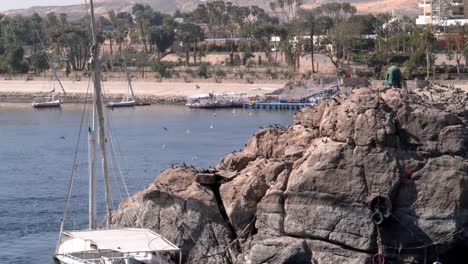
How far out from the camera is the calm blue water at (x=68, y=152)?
142ft

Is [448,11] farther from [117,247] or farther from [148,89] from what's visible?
[117,247]

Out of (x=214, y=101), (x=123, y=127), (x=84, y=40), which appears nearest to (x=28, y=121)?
(x=123, y=127)

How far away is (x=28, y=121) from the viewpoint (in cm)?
10838

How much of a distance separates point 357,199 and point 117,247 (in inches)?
222

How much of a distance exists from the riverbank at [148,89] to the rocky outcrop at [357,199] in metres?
96.5

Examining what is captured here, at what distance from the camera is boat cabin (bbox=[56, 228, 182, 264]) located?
27.9 metres

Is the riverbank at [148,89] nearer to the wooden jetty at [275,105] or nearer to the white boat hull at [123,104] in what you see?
the white boat hull at [123,104]

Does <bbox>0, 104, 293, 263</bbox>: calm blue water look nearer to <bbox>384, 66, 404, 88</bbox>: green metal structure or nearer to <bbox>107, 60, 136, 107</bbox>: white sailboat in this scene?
<bbox>107, 60, 136, 107</bbox>: white sailboat

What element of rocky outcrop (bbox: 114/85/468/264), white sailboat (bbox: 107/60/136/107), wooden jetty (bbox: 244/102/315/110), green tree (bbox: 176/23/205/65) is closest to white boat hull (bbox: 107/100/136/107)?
white sailboat (bbox: 107/60/136/107)

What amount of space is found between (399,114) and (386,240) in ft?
9.87

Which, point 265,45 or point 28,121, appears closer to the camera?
point 28,121

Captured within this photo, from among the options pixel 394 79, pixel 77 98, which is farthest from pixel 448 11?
pixel 394 79

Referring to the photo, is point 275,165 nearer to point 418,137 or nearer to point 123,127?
point 418,137

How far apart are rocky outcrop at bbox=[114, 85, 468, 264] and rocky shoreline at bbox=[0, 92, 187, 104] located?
95531 millimetres
